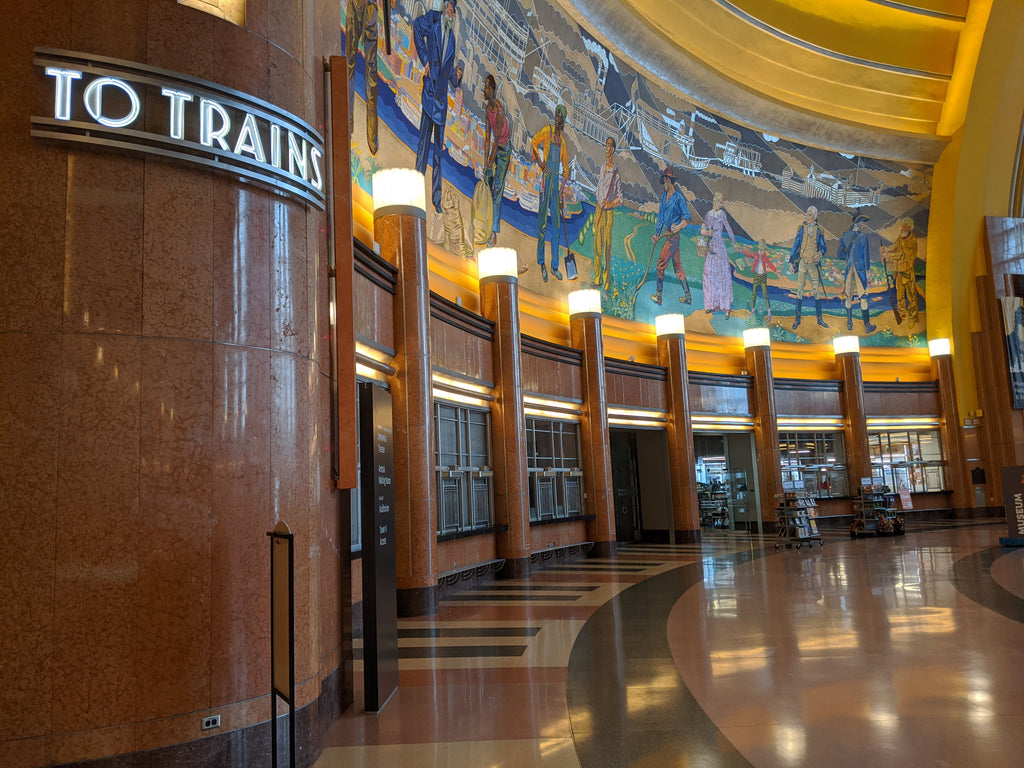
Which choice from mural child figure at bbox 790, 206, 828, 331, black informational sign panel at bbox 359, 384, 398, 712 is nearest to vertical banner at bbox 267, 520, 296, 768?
black informational sign panel at bbox 359, 384, 398, 712

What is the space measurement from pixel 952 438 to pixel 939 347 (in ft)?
9.60

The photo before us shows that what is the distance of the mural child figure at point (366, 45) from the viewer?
9.08 m

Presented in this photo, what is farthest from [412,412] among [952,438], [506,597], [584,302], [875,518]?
[952,438]

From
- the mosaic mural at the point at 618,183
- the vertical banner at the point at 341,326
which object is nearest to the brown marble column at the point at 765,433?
the mosaic mural at the point at 618,183

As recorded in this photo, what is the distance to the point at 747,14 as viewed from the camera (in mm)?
21688

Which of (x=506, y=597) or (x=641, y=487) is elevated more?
(x=641, y=487)

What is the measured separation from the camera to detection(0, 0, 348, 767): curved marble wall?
12.0ft

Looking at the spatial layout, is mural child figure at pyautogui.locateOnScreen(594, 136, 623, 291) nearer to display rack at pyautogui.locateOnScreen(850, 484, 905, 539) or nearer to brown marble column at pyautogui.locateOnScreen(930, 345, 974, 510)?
display rack at pyautogui.locateOnScreen(850, 484, 905, 539)

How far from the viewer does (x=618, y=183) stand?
18078 mm

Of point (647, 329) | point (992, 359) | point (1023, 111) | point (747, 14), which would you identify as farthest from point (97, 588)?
point (1023, 111)

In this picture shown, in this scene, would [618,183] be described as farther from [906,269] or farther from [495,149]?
[906,269]

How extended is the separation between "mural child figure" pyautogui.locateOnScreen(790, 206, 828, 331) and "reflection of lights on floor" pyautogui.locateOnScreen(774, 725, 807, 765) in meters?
20.5

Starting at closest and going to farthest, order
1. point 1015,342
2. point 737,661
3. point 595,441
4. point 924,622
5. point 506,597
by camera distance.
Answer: point 737,661 → point 924,622 → point 506,597 → point 595,441 → point 1015,342

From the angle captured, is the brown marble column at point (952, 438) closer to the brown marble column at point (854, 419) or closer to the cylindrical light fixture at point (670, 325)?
the brown marble column at point (854, 419)
